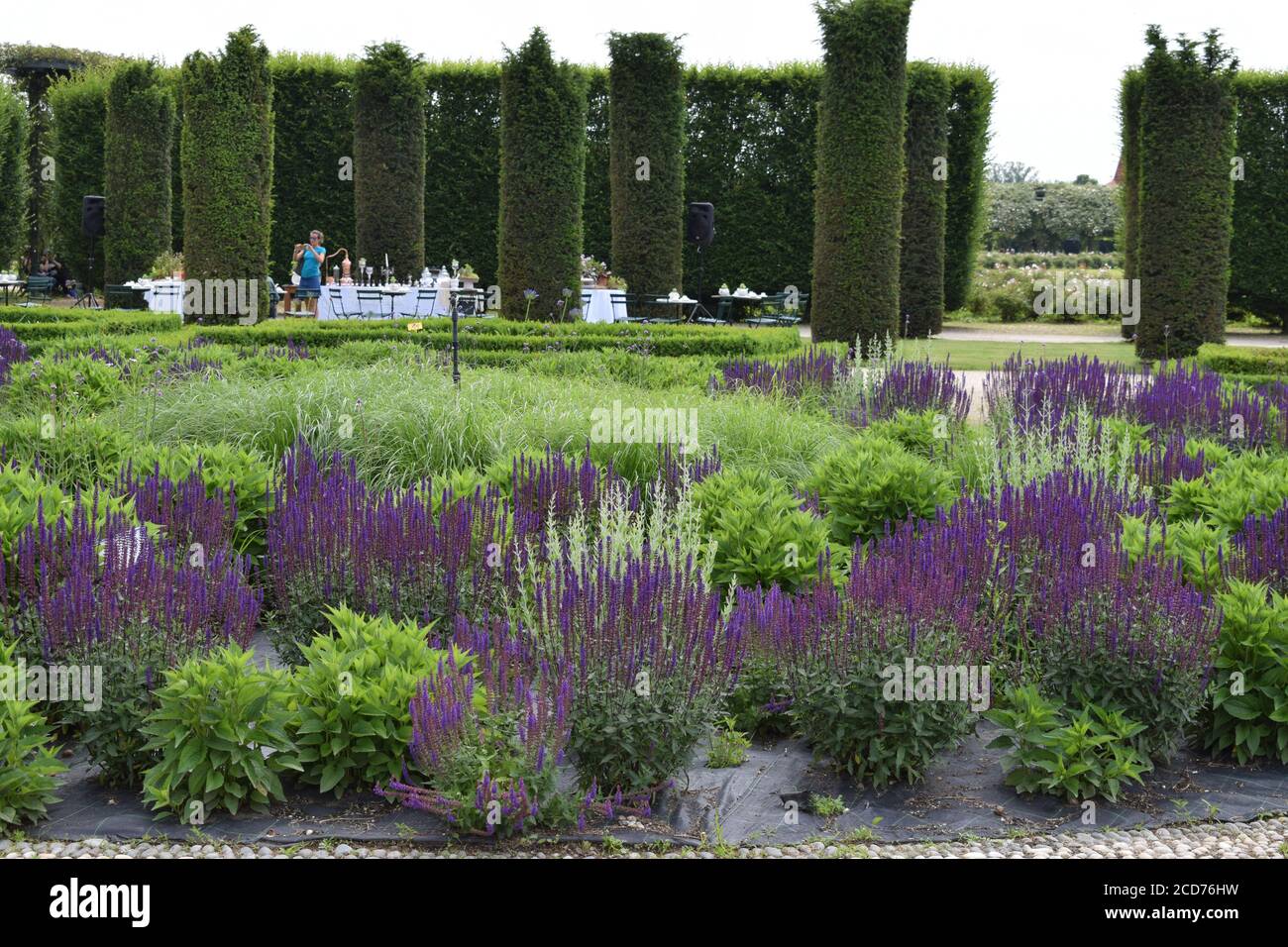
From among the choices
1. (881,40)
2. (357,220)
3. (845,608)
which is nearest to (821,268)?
(881,40)

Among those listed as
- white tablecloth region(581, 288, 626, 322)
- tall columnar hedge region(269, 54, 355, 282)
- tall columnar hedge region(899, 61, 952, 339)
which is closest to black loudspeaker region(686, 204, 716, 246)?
tall columnar hedge region(899, 61, 952, 339)

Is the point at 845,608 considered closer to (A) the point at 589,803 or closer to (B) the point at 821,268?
(A) the point at 589,803

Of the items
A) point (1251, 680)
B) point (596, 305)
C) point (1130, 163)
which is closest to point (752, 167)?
point (1130, 163)

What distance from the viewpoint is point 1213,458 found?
6.37 m

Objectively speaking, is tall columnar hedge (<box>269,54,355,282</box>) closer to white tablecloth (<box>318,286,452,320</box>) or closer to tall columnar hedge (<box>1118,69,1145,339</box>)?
white tablecloth (<box>318,286,452,320</box>)

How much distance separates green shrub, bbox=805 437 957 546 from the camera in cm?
552

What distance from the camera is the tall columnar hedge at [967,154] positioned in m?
23.1

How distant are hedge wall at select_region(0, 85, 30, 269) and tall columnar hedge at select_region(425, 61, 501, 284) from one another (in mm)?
8881

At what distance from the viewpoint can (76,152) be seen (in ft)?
84.9

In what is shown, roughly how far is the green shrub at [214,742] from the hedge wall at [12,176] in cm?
2516

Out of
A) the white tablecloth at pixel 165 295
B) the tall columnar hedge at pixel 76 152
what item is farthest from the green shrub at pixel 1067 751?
the tall columnar hedge at pixel 76 152

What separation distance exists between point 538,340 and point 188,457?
698cm

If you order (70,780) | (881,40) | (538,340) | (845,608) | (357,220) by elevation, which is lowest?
(70,780)

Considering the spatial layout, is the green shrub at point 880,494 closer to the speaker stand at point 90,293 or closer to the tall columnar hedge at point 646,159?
the tall columnar hedge at point 646,159
